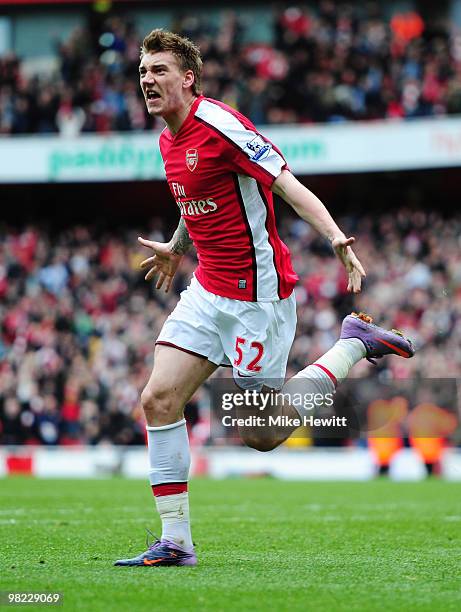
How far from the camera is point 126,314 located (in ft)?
69.5

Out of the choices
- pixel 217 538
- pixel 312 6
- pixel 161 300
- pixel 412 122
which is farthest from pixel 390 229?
pixel 217 538

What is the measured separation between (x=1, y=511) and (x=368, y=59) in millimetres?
14675

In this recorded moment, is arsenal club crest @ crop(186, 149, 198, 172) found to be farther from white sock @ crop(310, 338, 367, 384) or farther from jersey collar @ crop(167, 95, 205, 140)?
white sock @ crop(310, 338, 367, 384)

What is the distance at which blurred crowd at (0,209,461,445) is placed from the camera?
18.6m

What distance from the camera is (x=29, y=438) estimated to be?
747 inches

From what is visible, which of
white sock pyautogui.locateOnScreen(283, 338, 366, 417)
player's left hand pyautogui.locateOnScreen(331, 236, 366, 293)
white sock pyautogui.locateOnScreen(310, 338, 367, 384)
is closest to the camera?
player's left hand pyautogui.locateOnScreen(331, 236, 366, 293)

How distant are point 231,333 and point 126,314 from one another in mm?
15426

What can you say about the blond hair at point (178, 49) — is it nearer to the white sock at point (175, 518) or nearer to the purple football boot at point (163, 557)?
the white sock at point (175, 518)

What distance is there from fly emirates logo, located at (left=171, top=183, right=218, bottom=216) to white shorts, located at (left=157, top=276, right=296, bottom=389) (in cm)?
40

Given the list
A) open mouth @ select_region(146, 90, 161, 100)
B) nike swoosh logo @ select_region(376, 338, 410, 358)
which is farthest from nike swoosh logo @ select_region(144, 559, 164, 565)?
open mouth @ select_region(146, 90, 161, 100)

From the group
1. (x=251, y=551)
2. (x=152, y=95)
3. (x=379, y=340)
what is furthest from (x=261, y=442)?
(x=152, y=95)

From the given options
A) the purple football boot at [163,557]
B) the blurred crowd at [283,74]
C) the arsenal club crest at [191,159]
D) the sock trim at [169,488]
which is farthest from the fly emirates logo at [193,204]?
the blurred crowd at [283,74]

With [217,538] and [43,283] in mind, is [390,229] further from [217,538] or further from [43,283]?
[217,538]

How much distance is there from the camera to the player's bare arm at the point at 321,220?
5.21 metres
